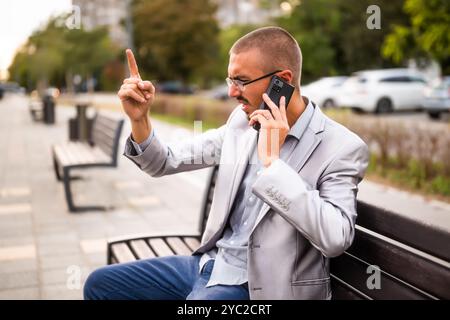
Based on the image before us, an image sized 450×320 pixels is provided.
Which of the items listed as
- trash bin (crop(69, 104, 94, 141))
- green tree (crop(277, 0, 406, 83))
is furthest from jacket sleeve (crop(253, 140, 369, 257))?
green tree (crop(277, 0, 406, 83))

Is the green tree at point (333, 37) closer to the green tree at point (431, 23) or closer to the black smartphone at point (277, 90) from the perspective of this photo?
the green tree at point (431, 23)

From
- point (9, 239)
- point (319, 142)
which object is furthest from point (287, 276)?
point (9, 239)

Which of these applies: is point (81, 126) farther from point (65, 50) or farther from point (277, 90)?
point (65, 50)

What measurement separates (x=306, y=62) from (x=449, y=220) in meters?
36.8

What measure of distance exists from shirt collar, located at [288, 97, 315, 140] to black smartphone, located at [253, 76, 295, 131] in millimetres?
133

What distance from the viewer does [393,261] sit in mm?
2078

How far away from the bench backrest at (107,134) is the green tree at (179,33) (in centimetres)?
3568

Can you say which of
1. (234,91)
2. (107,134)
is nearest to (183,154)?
(234,91)

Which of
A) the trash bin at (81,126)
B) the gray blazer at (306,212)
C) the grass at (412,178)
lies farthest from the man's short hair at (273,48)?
the trash bin at (81,126)

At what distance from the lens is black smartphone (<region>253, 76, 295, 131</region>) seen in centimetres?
221

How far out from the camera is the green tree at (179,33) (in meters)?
43.3
